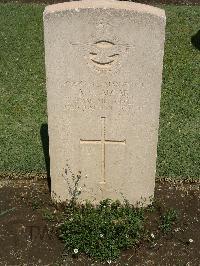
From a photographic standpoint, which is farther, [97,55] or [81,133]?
[81,133]

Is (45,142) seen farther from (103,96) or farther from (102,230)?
(103,96)

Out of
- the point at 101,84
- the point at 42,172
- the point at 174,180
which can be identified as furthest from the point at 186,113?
the point at 101,84

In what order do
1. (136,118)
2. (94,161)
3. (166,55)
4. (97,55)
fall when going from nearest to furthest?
(97,55) < (136,118) < (94,161) < (166,55)

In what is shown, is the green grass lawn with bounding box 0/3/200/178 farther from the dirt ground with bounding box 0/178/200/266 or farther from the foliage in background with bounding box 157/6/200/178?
the dirt ground with bounding box 0/178/200/266

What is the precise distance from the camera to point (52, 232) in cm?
469

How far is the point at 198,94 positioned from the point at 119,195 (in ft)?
9.62

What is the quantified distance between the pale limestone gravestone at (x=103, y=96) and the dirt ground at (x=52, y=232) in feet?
0.97

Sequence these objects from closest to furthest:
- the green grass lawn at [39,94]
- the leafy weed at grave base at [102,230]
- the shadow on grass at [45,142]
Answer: the leafy weed at grave base at [102,230], the shadow on grass at [45,142], the green grass lawn at [39,94]

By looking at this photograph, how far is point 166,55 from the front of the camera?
8383 millimetres

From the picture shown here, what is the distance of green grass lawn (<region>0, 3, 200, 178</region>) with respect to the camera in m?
5.81

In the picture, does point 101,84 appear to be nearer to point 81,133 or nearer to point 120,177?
point 81,133

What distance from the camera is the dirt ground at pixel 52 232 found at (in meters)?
4.44

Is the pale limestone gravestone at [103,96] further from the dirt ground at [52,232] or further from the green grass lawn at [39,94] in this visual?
the green grass lawn at [39,94]

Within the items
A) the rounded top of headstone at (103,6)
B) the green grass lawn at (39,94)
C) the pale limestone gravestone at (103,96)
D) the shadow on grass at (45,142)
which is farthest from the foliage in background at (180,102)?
the rounded top of headstone at (103,6)
